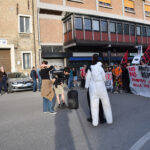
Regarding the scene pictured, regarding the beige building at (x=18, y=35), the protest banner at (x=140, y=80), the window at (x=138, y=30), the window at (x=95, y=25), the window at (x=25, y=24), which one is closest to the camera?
the protest banner at (x=140, y=80)

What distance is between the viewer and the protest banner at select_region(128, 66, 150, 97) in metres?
9.10

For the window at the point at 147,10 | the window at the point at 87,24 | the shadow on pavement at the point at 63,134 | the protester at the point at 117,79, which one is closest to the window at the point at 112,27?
the window at the point at 87,24

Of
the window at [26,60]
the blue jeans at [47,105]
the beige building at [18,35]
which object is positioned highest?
the beige building at [18,35]

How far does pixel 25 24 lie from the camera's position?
61.9ft

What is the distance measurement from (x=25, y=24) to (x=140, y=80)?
1370 centimetres

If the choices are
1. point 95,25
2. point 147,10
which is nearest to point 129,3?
point 147,10

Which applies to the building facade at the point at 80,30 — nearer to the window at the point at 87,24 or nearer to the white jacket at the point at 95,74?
the window at the point at 87,24

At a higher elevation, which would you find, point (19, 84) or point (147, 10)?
point (147, 10)

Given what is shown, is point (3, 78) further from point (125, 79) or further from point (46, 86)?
point (125, 79)

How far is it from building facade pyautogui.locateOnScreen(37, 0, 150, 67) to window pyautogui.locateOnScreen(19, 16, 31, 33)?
1542 millimetres

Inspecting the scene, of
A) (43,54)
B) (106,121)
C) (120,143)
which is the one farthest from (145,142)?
(43,54)

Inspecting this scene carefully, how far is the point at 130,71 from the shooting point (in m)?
10.3

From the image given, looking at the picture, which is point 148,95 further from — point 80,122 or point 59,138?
point 59,138

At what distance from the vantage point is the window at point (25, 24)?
1866 centimetres
